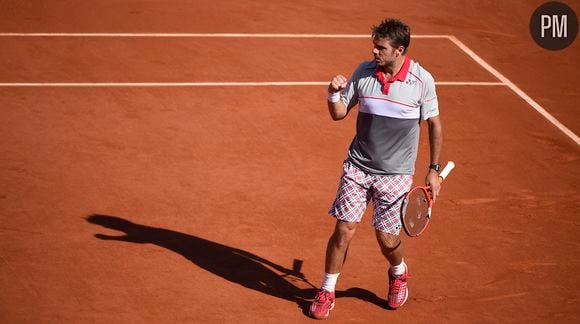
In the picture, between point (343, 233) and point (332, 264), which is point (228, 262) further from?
point (343, 233)

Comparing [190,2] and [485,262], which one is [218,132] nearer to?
[485,262]

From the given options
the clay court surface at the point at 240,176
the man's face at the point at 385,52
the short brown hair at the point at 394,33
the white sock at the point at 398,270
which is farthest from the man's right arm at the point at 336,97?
the clay court surface at the point at 240,176

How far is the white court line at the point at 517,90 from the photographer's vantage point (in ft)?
38.9

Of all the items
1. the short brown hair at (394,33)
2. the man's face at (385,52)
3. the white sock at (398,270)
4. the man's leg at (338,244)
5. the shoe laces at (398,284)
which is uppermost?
the short brown hair at (394,33)

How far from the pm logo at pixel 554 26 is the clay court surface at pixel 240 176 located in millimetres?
364

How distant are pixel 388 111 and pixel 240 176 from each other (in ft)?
11.1

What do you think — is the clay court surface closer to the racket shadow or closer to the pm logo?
the racket shadow

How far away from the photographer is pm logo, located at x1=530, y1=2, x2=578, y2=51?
15.4 metres

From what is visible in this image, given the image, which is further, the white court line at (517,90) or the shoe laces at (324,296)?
the white court line at (517,90)

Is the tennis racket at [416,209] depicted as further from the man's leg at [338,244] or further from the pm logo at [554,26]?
the pm logo at [554,26]

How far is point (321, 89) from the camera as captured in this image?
41.3 feet

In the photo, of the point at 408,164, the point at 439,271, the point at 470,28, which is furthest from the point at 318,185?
the point at 470,28

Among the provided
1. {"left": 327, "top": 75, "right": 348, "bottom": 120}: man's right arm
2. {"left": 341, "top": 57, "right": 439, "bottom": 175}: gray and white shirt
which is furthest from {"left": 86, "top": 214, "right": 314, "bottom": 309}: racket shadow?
{"left": 327, "top": 75, "right": 348, "bottom": 120}: man's right arm

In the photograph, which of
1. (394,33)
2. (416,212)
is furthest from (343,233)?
(394,33)
